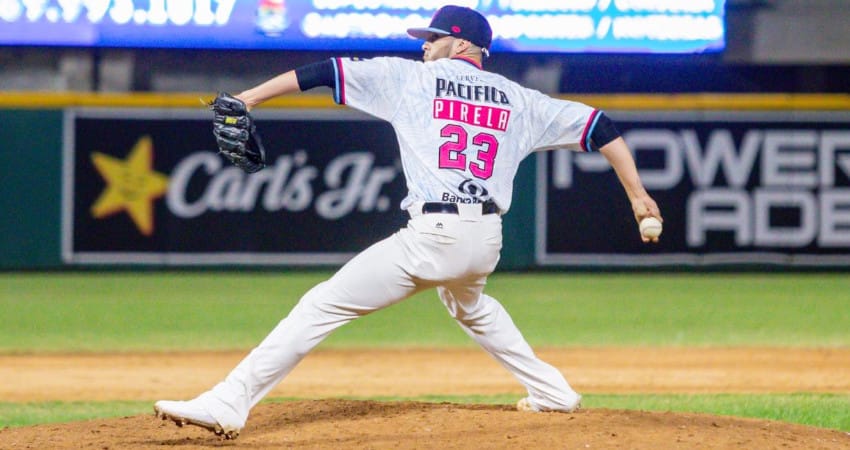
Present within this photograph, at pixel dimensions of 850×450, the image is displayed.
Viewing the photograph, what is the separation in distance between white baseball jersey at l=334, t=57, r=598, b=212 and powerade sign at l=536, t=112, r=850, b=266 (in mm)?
7568

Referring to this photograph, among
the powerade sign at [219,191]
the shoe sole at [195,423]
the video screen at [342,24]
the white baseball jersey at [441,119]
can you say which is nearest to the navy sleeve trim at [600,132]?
the white baseball jersey at [441,119]

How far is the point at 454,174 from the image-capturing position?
167 inches

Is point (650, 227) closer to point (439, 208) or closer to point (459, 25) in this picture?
point (439, 208)

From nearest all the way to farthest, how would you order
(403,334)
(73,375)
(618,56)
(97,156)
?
(73,375) → (403,334) → (97,156) → (618,56)

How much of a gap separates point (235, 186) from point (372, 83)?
766 centimetres

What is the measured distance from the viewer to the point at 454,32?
171 inches

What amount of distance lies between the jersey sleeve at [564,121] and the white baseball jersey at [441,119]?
0.12 metres

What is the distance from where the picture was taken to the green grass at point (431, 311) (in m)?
8.27

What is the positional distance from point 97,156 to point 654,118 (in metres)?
4.76

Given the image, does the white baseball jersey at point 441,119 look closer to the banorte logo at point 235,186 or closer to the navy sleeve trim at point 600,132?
the navy sleeve trim at point 600,132

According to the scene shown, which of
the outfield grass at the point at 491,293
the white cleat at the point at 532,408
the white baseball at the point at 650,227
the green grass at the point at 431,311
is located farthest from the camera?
the green grass at the point at 431,311

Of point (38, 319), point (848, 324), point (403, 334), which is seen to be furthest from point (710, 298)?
point (38, 319)

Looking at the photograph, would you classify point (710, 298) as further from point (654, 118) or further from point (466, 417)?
point (466, 417)

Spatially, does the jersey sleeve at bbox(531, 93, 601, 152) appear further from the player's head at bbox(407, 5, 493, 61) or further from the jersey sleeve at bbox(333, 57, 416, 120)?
the jersey sleeve at bbox(333, 57, 416, 120)
